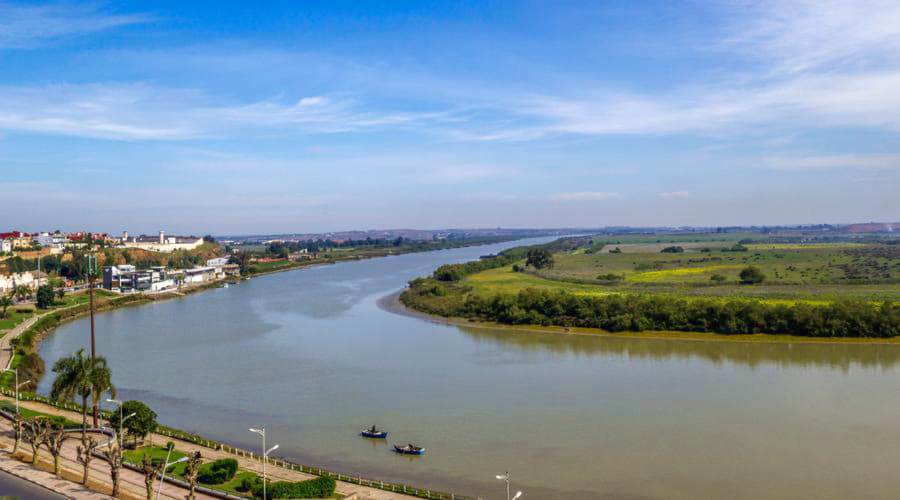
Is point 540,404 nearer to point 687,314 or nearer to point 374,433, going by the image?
point 374,433

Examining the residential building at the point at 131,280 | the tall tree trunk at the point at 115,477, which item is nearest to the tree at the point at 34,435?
the tall tree trunk at the point at 115,477

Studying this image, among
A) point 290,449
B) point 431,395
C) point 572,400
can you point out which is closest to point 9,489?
point 290,449

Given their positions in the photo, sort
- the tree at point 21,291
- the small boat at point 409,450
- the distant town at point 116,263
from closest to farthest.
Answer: the small boat at point 409,450
the tree at point 21,291
the distant town at point 116,263

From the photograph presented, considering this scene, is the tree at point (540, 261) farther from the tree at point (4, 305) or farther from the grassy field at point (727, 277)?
the tree at point (4, 305)

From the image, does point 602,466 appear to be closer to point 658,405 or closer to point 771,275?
point 658,405

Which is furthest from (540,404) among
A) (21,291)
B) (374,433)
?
(21,291)

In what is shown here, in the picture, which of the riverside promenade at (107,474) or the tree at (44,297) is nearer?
the riverside promenade at (107,474)
